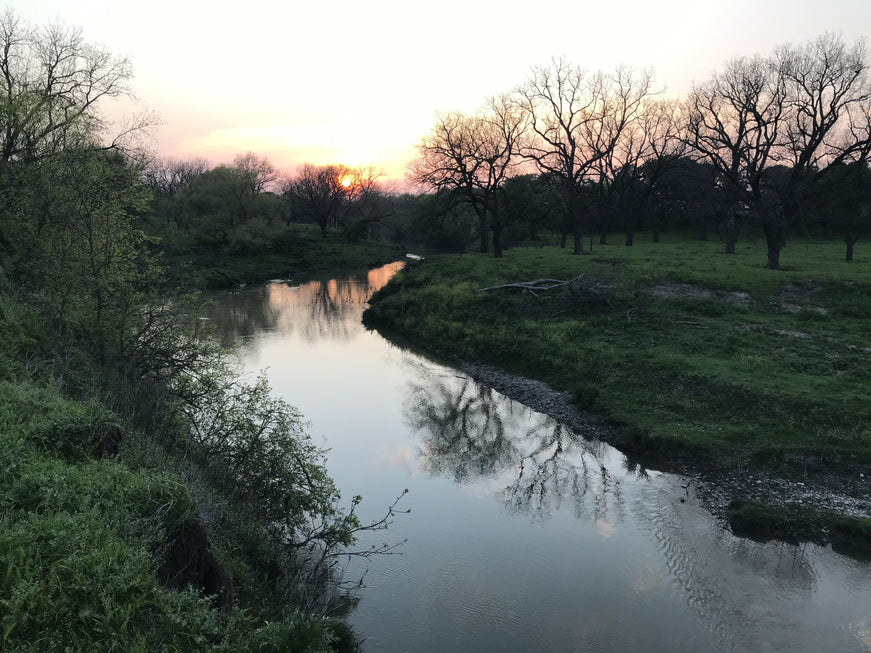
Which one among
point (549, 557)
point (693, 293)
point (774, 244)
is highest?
point (774, 244)

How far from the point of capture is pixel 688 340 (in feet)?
76.4

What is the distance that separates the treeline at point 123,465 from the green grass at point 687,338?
36.2 feet

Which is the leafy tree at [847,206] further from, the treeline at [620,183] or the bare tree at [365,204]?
the bare tree at [365,204]

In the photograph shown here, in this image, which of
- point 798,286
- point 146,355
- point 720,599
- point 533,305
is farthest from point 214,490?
point 798,286

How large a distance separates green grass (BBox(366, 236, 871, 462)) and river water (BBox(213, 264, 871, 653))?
9.68 feet

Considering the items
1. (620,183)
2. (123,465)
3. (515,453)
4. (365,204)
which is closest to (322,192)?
(365,204)

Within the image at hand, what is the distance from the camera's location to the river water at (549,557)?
32.2 feet

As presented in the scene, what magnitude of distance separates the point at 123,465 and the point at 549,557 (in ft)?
27.5

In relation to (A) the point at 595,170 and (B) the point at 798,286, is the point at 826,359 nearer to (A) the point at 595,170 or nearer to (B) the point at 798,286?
(B) the point at 798,286

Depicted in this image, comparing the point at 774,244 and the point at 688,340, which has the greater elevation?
the point at 774,244

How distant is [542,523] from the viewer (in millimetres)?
13477

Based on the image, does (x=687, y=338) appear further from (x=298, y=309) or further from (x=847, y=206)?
(x=847, y=206)

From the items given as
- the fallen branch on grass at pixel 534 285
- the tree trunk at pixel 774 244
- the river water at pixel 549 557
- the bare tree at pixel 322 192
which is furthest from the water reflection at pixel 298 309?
the bare tree at pixel 322 192

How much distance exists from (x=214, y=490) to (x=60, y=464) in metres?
3.00
